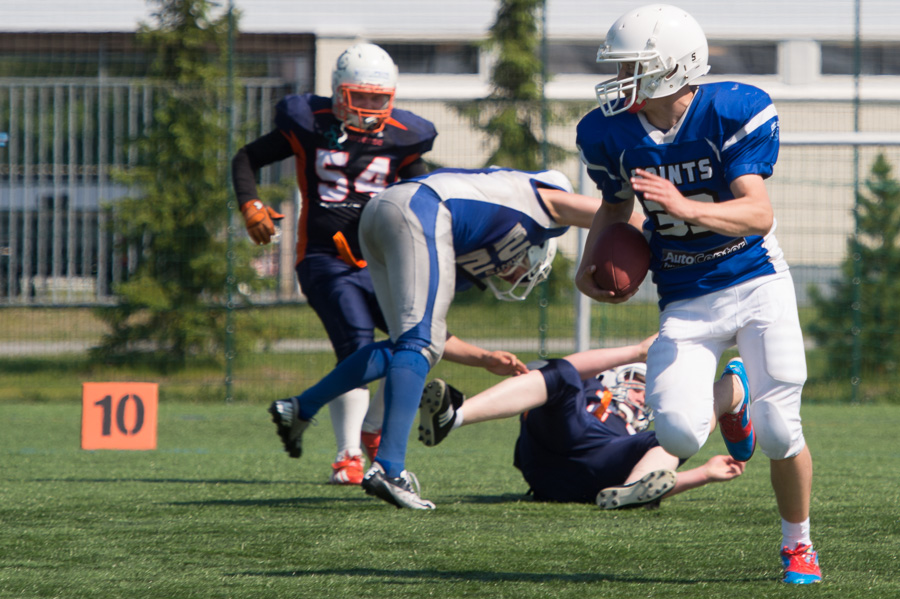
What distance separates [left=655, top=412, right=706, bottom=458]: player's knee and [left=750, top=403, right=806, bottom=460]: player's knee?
0.14m

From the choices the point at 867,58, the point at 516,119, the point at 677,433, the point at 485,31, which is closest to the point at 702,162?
the point at 677,433

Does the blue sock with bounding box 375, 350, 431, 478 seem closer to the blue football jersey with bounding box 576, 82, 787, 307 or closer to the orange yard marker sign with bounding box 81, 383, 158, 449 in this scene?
the blue football jersey with bounding box 576, 82, 787, 307

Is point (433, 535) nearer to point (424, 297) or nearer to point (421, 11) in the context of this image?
point (424, 297)

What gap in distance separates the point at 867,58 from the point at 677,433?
17.1 m

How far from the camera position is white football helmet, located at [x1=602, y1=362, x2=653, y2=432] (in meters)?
3.96

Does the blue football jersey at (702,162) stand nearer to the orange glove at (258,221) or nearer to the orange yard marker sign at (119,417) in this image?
the orange glove at (258,221)

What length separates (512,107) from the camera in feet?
29.5

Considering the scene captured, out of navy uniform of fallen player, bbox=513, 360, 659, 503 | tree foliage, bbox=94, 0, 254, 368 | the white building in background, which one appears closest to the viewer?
navy uniform of fallen player, bbox=513, 360, 659, 503

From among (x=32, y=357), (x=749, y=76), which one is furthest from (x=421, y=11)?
(x=749, y=76)

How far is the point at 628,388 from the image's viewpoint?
13.1 feet

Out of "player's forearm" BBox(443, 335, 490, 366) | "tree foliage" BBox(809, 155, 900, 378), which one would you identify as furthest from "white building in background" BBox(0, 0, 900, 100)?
"player's forearm" BBox(443, 335, 490, 366)

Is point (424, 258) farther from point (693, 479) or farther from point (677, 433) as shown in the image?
point (677, 433)

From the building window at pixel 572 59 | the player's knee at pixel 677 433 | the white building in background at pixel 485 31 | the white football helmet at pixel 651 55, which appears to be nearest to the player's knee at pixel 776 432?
the player's knee at pixel 677 433

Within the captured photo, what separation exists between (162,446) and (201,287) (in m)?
3.05
